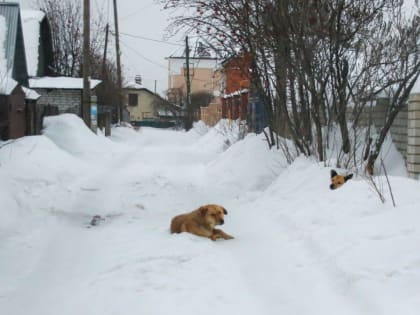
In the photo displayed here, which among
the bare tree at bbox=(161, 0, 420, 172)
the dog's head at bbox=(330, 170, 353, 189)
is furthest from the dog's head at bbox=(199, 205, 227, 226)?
the bare tree at bbox=(161, 0, 420, 172)

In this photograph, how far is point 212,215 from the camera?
21.6 ft

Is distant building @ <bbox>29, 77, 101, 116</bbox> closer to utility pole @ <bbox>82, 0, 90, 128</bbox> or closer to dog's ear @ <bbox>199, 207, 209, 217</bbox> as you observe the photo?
utility pole @ <bbox>82, 0, 90, 128</bbox>

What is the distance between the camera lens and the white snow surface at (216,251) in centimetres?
437

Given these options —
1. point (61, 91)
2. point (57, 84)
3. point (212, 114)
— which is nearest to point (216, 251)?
point (57, 84)

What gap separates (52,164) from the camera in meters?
12.7

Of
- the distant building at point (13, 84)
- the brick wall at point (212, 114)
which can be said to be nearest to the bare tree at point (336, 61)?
the distant building at point (13, 84)

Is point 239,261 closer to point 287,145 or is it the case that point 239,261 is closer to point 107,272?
point 107,272

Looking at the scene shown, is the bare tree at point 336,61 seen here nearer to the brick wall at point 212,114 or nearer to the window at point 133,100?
the brick wall at point 212,114

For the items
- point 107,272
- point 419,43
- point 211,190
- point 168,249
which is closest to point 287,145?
point 211,190

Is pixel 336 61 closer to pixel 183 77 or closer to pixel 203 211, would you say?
pixel 203 211

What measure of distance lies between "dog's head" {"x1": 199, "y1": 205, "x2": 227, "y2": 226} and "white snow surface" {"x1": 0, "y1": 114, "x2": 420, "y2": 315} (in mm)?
253

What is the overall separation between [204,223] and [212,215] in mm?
129

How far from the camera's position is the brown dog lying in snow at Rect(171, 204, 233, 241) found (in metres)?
6.53

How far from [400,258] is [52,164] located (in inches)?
378
